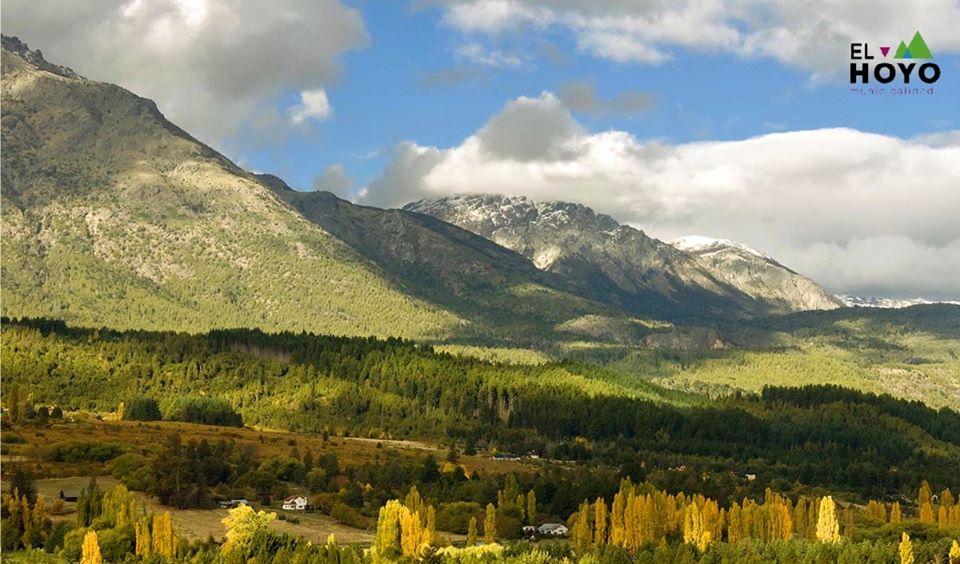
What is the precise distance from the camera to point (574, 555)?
148 metres

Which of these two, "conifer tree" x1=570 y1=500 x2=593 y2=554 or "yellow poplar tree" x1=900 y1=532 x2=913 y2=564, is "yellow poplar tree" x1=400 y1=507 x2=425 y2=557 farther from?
"yellow poplar tree" x1=900 y1=532 x2=913 y2=564

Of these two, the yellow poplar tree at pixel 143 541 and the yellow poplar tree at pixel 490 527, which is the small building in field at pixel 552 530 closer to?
the yellow poplar tree at pixel 490 527

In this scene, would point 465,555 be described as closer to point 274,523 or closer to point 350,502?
point 274,523

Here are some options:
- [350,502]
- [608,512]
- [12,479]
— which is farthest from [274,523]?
[608,512]

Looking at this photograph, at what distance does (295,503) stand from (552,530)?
41130 millimetres

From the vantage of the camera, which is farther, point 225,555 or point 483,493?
point 483,493

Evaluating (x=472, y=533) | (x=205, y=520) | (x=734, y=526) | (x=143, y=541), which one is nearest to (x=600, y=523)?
(x=472, y=533)

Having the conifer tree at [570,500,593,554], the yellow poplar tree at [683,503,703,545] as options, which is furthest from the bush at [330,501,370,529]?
the yellow poplar tree at [683,503,703,545]

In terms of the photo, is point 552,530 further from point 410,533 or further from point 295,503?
point 410,533

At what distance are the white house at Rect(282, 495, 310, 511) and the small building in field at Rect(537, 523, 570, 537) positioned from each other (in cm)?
3764

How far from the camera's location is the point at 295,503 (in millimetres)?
183375

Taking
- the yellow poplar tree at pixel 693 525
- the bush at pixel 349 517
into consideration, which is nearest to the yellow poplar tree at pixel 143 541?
the bush at pixel 349 517

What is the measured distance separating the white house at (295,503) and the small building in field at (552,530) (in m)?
37.6

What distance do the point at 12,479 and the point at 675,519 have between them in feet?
313
